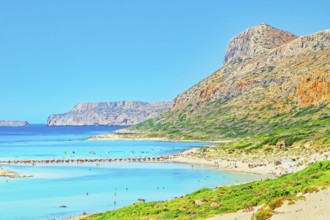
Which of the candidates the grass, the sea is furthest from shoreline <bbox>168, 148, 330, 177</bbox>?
the grass

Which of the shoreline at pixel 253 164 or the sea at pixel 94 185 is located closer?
the sea at pixel 94 185

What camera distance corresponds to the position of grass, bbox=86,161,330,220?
42312 mm

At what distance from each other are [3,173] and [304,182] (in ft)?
286

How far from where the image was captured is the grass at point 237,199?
42312 millimetres

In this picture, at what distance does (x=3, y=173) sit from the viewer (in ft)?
389

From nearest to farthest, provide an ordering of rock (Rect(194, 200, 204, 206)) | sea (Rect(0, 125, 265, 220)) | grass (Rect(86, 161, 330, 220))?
grass (Rect(86, 161, 330, 220)) → rock (Rect(194, 200, 204, 206)) → sea (Rect(0, 125, 265, 220))

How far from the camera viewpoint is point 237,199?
1873 inches

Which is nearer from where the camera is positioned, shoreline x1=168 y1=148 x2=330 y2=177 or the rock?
the rock

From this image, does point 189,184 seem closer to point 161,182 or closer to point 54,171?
point 161,182

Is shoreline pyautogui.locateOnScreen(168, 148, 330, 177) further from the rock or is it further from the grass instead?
the rock

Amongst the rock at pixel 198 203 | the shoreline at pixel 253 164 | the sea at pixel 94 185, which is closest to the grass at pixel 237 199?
the rock at pixel 198 203

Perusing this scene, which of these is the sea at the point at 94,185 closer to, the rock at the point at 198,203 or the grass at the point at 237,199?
the grass at the point at 237,199

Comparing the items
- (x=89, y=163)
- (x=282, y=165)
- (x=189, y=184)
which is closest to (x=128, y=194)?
(x=189, y=184)

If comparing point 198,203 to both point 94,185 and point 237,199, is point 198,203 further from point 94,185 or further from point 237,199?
point 94,185
